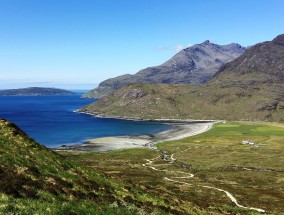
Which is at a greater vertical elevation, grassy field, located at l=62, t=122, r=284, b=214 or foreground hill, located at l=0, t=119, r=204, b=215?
foreground hill, located at l=0, t=119, r=204, b=215

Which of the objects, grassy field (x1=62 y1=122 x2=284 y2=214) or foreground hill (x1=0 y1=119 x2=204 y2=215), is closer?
foreground hill (x1=0 y1=119 x2=204 y2=215)

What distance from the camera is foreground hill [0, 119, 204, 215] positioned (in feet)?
59.3

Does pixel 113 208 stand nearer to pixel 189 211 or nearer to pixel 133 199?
pixel 133 199

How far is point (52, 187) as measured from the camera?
24922 millimetres

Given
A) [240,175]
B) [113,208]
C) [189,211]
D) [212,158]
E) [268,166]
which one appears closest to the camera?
[113,208]

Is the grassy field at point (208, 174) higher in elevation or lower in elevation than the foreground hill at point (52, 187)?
lower

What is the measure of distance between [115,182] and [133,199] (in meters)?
5.28

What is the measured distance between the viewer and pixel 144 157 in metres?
184

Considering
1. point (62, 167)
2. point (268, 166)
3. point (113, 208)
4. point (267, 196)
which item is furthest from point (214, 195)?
point (268, 166)

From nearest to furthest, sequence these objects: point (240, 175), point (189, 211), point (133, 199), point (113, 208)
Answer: point (113, 208) < point (133, 199) < point (189, 211) < point (240, 175)

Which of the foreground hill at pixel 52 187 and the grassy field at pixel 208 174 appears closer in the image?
the foreground hill at pixel 52 187

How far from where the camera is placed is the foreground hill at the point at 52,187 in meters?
18.1

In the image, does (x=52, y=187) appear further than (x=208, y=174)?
No

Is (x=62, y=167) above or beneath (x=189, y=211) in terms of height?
above
